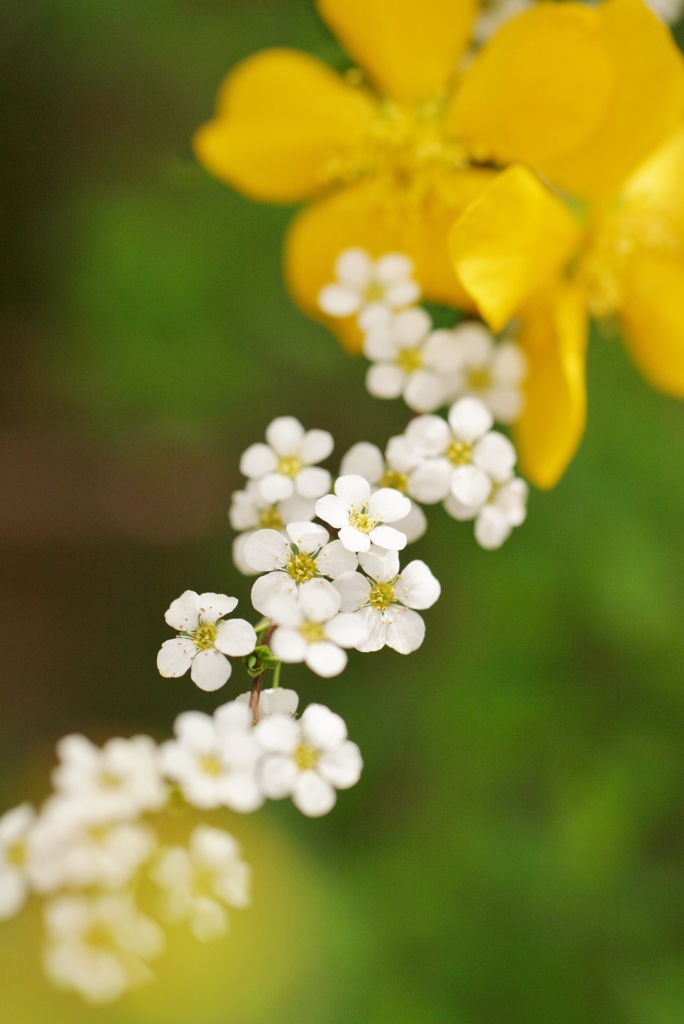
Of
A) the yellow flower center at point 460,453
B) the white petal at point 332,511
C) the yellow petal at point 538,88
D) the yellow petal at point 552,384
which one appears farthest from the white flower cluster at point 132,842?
the yellow petal at point 538,88

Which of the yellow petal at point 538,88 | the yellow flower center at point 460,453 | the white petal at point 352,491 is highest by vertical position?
the yellow petal at point 538,88

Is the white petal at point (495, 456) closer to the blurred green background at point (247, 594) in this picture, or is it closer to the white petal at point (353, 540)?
the white petal at point (353, 540)

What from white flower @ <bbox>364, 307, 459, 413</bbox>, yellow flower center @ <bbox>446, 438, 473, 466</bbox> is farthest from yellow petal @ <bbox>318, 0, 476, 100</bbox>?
yellow flower center @ <bbox>446, 438, 473, 466</bbox>

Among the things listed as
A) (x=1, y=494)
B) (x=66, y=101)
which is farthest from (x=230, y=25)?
(x=1, y=494)

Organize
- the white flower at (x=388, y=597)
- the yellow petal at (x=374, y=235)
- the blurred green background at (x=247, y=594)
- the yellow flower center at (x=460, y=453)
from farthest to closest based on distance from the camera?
the blurred green background at (x=247, y=594), the yellow petal at (x=374, y=235), the yellow flower center at (x=460, y=453), the white flower at (x=388, y=597)

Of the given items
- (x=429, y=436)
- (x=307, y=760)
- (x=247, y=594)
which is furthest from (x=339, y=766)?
(x=247, y=594)

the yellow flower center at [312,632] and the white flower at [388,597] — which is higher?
the white flower at [388,597]

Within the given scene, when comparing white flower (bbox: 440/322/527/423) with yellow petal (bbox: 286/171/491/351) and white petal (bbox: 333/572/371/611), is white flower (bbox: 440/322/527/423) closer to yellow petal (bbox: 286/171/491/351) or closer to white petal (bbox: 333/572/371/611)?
yellow petal (bbox: 286/171/491/351)
